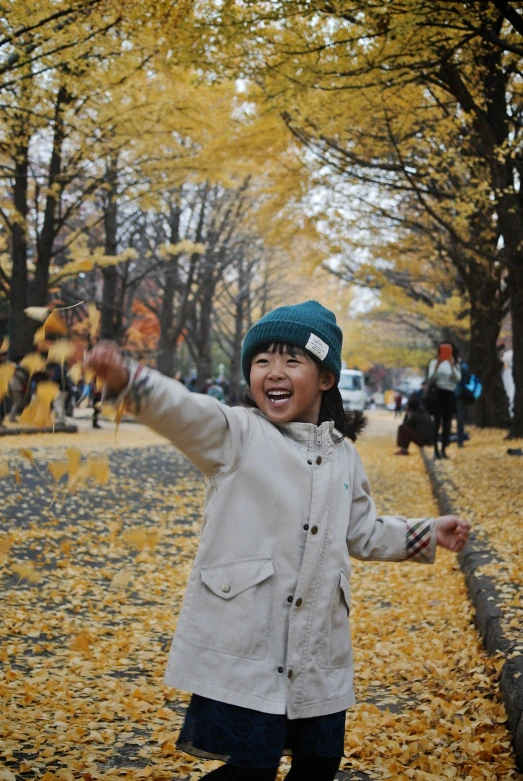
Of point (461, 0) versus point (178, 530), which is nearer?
point (461, 0)

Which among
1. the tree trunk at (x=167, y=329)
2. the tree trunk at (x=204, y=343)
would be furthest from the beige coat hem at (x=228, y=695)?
the tree trunk at (x=204, y=343)

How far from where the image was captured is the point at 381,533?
259 centimetres

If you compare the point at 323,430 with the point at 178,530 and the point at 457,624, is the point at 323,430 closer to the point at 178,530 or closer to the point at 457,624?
the point at 457,624

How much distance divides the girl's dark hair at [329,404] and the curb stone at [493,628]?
1188 millimetres

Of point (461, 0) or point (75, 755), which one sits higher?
point (461, 0)

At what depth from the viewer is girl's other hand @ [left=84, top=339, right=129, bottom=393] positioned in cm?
203

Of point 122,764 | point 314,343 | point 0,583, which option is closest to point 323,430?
point 314,343

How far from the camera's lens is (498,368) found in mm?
20156

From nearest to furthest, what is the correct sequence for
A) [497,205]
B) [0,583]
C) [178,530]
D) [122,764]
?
[122,764] < [0,583] < [178,530] < [497,205]

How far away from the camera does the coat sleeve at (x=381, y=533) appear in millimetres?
2553

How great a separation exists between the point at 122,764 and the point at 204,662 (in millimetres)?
1237

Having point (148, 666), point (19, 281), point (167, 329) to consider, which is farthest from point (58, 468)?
point (167, 329)

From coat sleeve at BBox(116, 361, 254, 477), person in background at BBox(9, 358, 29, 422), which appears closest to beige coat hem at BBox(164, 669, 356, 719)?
coat sleeve at BBox(116, 361, 254, 477)

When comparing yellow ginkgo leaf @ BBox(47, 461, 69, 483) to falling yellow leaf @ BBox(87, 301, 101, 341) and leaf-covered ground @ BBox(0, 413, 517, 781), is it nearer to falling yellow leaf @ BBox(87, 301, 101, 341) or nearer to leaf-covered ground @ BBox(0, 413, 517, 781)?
leaf-covered ground @ BBox(0, 413, 517, 781)
